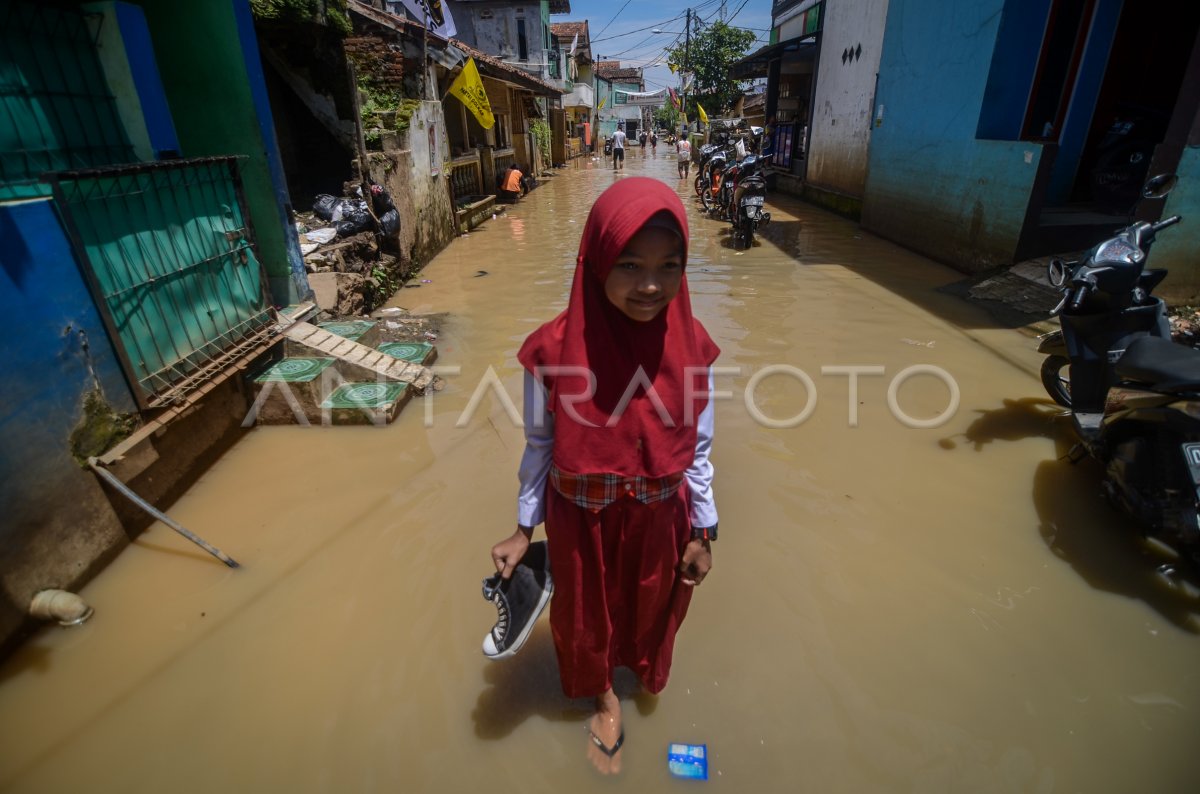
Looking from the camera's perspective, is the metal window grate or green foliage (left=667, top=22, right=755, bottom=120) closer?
the metal window grate

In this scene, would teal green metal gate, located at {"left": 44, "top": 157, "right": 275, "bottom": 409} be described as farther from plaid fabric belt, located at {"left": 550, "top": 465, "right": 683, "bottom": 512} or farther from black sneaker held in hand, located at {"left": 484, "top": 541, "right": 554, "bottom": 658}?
plaid fabric belt, located at {"left": 550, "top": 465, "right": 683, "bottom": 512}

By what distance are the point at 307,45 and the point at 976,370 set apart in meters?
7.71

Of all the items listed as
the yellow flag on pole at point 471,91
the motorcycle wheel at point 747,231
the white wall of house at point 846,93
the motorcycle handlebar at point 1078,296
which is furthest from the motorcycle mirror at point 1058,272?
the white wall of house at point 846,93

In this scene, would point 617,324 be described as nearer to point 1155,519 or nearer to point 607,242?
point 607,242

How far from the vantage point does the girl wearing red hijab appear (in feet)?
4.40

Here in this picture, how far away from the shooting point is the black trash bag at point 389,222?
702 centimetres

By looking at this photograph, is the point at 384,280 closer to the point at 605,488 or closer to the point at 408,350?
the point at 408,350

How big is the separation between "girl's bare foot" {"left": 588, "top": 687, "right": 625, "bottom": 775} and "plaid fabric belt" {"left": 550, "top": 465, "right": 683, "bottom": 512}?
842 mm

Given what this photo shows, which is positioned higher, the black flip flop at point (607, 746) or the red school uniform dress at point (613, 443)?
the red school uniform dress at point (613, 443)

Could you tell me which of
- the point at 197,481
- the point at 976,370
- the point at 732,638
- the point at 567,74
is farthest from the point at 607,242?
the point at 567,74

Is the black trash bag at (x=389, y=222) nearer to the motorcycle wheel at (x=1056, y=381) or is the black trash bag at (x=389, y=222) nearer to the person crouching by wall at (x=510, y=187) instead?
the motorcycle wheel at (x=1056, y=381)

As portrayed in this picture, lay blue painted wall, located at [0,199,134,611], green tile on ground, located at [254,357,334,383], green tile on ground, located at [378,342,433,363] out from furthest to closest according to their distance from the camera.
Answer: green tile on ground, located at [378,342,433,363] < green tile on ground, located at [254,357,334,383] < blue painted wall, located at [0,199,134,611]

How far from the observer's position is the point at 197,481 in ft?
11.2

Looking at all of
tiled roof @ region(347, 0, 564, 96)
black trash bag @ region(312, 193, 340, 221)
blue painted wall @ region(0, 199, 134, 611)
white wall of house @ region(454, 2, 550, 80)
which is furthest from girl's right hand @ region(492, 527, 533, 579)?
white wall of house @ region(454, 2, 550, 80)
